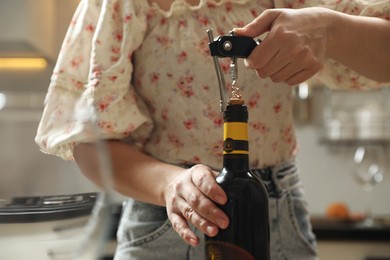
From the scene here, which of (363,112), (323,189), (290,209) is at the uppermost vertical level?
(290,209)

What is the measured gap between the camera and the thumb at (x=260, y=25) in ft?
1.98

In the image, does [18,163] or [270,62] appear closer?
[18,163]

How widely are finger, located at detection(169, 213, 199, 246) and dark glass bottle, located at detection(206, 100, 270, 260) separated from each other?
1 cm

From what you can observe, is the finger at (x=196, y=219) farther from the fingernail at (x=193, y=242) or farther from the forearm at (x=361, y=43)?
the forearm at (x=361, y=43)

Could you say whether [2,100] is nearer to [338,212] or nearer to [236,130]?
[236,130]

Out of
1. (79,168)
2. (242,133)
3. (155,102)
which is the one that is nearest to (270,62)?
(242,133)

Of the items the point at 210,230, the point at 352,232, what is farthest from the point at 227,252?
the point at 352,232

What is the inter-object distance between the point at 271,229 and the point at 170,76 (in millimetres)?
241

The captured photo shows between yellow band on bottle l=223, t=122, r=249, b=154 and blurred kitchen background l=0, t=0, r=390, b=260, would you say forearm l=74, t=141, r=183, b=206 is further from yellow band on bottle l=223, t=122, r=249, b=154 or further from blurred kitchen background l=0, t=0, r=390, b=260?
blurred kitchen background l=0, t=0, r=390, b=260

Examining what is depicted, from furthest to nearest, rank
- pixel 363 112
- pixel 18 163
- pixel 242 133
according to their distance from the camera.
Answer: pixel 363 112 → pixel 242 133 → pixel 18 163

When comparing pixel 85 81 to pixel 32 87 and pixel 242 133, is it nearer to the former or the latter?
pixel 242 133

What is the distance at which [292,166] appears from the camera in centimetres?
85

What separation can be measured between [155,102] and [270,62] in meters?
0.24

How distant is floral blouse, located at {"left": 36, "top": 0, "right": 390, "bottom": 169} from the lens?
2.60 ft
